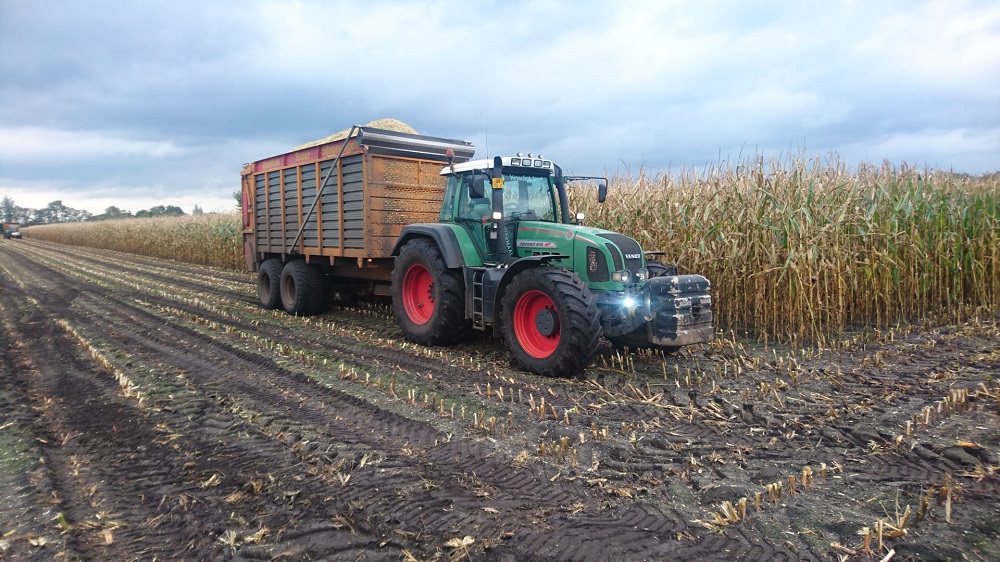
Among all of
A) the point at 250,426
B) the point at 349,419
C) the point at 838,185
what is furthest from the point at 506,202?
the point at 838,185

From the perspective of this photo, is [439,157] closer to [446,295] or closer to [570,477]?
[446,295]

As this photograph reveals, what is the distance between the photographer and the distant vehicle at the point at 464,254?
5.59m

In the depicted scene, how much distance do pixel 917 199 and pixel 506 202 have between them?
600 cm

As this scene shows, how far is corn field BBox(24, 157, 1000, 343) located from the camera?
7270mm

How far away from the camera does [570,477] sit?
3486 mm

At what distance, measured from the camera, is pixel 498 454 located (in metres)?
3.83

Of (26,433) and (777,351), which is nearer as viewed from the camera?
(26,433)

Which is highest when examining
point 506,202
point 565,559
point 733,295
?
point 506,202

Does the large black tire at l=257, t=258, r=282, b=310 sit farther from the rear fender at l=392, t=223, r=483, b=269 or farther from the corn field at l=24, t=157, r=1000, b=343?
the corn field at l=24, t=157, r=1000, b=343

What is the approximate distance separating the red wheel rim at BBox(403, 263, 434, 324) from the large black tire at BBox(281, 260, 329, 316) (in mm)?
2477

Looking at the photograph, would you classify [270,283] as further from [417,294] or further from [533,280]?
[533,280]

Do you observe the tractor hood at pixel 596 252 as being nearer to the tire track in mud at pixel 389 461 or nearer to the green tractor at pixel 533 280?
the green tractor at pixel 533 280

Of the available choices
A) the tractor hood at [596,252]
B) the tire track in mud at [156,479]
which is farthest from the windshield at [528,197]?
the tire track in mud at [156,479]

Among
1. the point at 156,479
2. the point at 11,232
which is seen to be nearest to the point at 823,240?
the point at 156,479
